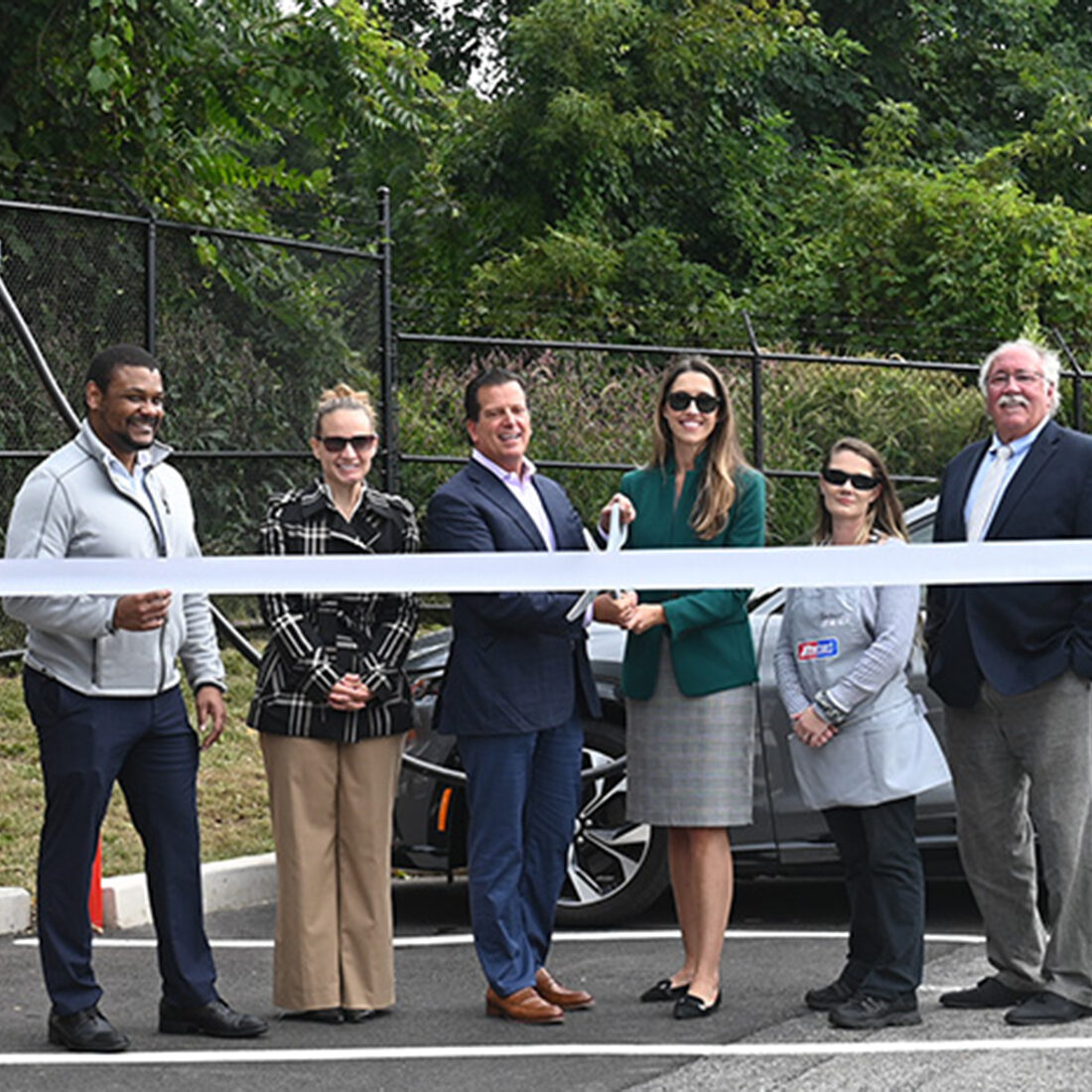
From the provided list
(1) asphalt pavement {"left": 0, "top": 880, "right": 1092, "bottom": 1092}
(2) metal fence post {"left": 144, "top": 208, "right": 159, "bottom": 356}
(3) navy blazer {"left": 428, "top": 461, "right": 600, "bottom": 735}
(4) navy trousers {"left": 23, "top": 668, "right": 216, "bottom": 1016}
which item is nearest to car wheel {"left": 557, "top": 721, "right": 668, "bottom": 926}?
(1) asphalt pavement {"left": 0, "top": 880, "right": 1092, "bottom": 1092}

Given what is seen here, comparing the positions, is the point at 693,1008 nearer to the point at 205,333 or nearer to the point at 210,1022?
the point at 210,1022

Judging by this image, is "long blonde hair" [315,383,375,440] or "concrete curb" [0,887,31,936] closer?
"long blonde hair" [315,383,375,440]

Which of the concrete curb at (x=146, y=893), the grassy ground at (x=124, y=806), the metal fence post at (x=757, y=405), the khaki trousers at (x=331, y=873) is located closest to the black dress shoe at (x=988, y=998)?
the khaki trousers at (x=331, y=873)

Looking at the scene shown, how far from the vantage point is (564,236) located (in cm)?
2070

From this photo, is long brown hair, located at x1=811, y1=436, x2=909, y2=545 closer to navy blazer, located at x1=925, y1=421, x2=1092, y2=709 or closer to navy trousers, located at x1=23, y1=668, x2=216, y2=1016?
navy blazer, located at x1=925, y1=421, x2=1092, y2=709

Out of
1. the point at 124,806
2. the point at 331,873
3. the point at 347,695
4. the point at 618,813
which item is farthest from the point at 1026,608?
the point at 124,806

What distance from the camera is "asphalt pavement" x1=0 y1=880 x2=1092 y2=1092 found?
5.55m

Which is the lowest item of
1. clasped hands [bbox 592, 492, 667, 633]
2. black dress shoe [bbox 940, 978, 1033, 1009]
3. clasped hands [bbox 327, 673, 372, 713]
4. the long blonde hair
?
black dress shoe [bbox 940, 978, 1033, 1009]

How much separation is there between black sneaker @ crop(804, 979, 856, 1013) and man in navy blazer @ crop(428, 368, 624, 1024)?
68cm

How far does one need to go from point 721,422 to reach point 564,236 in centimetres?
1451

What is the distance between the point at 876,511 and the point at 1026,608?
0.62m

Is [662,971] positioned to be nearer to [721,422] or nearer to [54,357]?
[721,422]

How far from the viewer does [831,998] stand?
6281 mm

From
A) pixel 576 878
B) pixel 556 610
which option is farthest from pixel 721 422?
pixel 576 878
